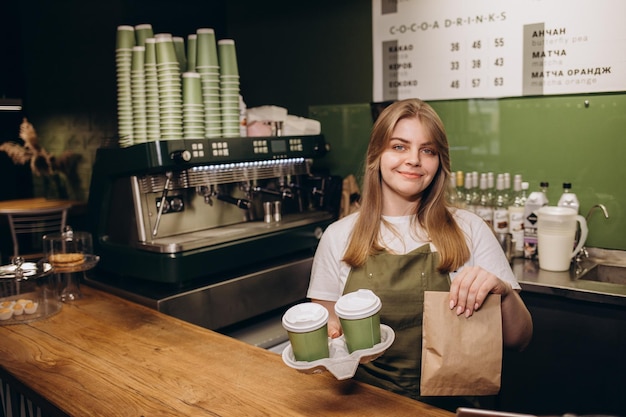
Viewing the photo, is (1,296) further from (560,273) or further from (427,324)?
(560,273)

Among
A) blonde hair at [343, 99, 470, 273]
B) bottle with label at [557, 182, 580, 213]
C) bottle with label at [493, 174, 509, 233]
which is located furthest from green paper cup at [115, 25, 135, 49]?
bottle with label at [557, 182, 580, 213]

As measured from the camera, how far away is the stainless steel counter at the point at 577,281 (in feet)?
7.23

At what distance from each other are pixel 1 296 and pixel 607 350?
7.62 feet

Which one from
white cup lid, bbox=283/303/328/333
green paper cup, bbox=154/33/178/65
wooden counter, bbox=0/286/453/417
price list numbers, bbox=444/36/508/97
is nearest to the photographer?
white cup lid, bbox=283/303/328/333

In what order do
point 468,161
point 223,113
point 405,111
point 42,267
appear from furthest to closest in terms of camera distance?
point 468,161
point 223,113
point 42,267
point 405,111

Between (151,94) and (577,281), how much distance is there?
6.59ft

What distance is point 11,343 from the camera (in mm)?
1926

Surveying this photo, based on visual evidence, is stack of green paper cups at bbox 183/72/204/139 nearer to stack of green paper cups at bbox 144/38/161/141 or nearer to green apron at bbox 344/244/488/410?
stack of green paper cups at bbox 144/38/161/141

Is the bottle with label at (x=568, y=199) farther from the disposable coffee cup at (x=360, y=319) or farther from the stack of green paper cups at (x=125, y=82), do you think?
the stack of green paper cups at (x=125, y=82)

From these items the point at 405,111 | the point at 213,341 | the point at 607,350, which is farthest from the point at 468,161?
the point at 213,341

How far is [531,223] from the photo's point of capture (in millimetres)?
2736

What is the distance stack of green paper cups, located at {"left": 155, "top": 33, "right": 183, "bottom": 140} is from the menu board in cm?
131

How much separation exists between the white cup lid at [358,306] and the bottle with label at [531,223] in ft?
5.55

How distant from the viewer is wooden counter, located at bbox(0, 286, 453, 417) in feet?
4.64
